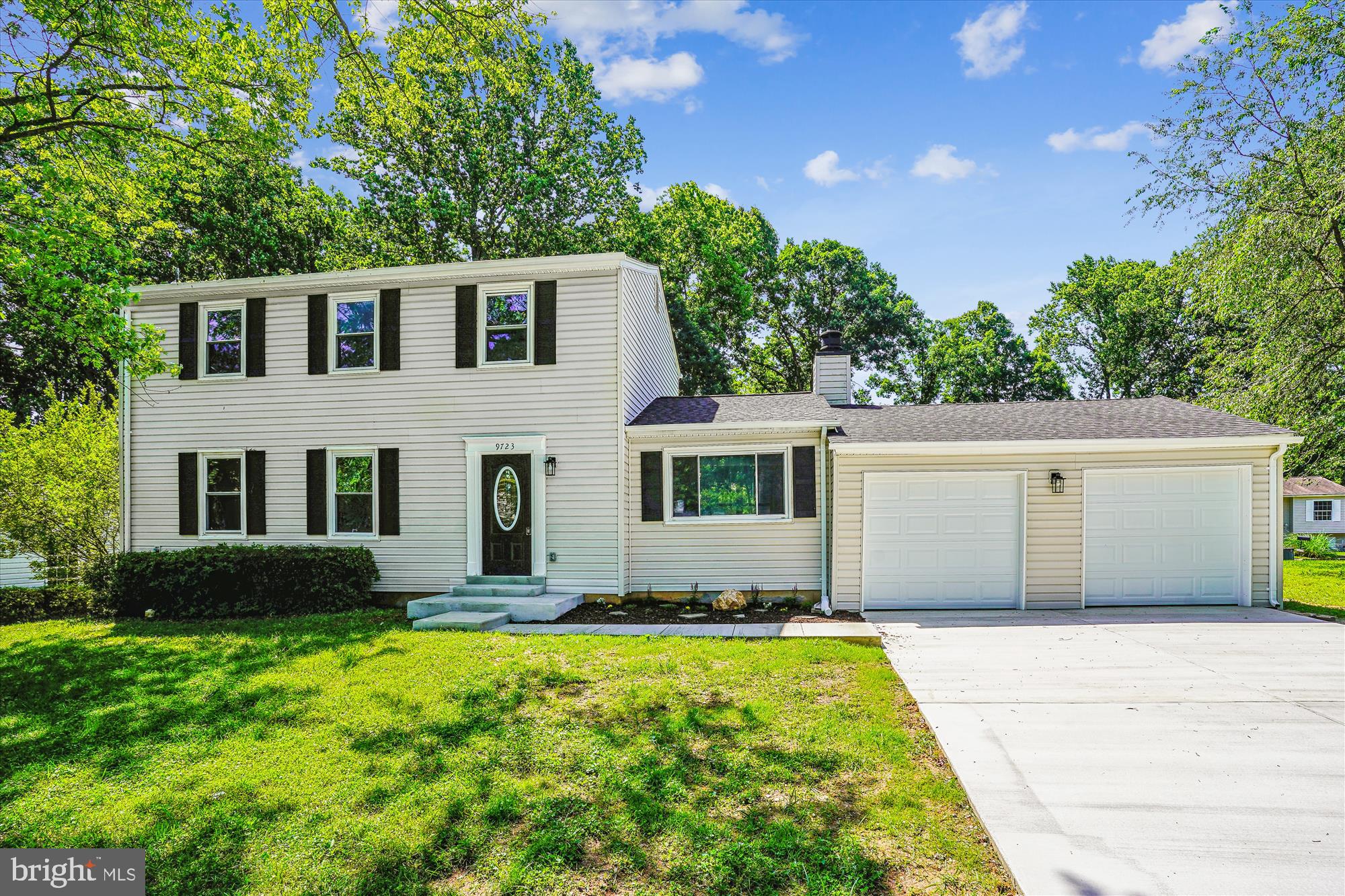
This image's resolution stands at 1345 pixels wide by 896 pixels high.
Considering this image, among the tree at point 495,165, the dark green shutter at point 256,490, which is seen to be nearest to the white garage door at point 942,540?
the dark green shutter at point 256,490

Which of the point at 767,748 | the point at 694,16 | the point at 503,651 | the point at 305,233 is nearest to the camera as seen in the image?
the point at 767,748

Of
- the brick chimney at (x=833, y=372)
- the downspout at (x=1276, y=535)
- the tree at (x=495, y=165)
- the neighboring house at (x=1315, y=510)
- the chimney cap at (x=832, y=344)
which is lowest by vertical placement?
the neighboring house at (x=1315, y=510)

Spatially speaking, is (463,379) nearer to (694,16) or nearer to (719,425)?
(719,425)

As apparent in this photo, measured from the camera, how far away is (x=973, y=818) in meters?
3.48

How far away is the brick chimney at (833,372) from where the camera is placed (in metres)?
12.7

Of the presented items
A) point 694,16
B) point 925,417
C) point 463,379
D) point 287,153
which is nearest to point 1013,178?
point 925,417

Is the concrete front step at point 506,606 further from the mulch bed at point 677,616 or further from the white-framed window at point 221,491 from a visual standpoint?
the white-framed window at point 221,491

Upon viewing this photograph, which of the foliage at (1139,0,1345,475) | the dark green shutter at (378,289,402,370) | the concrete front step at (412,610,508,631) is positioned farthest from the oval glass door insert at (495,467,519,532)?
the foliage at (1139,0,1345,475)

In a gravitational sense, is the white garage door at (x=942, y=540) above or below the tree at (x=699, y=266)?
below

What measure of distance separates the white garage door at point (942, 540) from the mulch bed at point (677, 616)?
3.14ft

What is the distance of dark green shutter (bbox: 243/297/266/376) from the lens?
10.9 meters

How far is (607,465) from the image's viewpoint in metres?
9.95

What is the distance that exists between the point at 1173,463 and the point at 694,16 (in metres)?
9.86

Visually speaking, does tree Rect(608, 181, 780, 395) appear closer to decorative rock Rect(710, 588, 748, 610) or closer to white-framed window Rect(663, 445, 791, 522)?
white-framed window Rect(663, 445, 791, 522)
